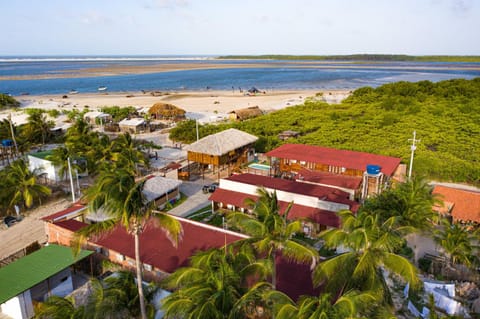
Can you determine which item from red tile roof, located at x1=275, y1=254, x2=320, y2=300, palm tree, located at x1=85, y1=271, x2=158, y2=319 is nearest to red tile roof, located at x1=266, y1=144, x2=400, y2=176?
red tile roof, located at x1=275, y1=254, x2=320, y2=300

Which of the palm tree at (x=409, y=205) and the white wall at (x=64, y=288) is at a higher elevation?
the palm tree at (x=409, y=205)

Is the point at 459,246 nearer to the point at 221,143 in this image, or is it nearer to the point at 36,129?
the point at 221,143

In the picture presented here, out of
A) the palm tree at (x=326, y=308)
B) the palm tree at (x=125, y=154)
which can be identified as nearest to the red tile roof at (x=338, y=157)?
the palm tree at (x=125, y=154)

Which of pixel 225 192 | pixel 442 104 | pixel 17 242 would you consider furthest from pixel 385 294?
pixel 442 104

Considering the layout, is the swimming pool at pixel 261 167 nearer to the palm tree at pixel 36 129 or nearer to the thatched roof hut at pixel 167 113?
the palm tree at pixel 36 129

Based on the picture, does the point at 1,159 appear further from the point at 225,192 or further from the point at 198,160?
the point at 225,192
